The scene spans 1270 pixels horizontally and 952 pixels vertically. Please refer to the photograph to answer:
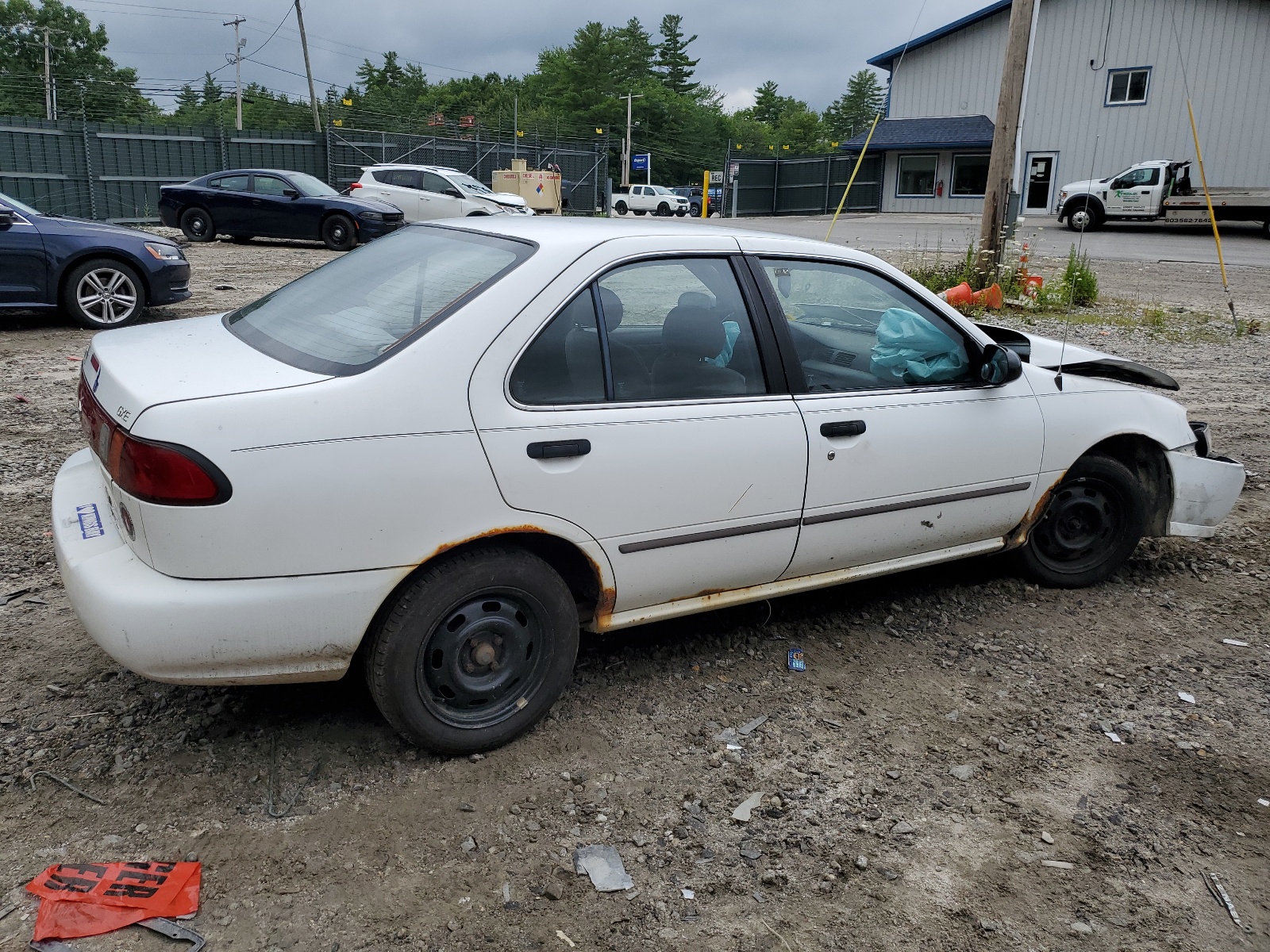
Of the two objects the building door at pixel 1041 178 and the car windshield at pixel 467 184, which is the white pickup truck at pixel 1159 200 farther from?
the car windshield at pixel 467 184

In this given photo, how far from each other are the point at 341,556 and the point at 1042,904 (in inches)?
81.0

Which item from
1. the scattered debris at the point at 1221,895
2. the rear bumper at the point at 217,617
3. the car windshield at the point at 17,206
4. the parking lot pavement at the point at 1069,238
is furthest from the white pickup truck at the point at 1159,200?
the rear bumper at the point at 217,617

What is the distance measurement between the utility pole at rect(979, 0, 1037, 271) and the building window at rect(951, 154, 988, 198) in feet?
101

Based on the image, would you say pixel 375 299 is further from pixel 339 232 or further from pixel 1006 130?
pixel 339 232

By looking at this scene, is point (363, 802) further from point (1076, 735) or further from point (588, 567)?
point (1076, 735)

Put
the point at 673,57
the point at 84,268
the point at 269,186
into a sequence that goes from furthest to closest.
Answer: the point at 673,57 < the point at 269,186 < the point at 84,268

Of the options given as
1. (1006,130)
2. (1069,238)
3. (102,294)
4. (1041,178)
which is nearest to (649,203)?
(1041,178)

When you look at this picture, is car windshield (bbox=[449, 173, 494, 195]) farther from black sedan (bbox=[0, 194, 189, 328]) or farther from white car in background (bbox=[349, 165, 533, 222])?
black sedan (bbox=[0, 194, 189, 328])

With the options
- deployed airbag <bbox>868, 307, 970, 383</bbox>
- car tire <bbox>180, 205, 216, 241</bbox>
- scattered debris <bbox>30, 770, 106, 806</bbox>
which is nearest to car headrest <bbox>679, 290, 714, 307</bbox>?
deployed airbag <bbox>868, 307, 970, 383</bbox>

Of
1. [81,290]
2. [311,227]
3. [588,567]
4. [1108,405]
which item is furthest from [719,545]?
[311,227]

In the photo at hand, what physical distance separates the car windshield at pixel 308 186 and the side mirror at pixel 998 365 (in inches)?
686

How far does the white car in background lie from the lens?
2248 centimetres

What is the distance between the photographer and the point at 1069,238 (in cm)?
2742

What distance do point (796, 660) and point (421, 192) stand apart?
20.7 meters
